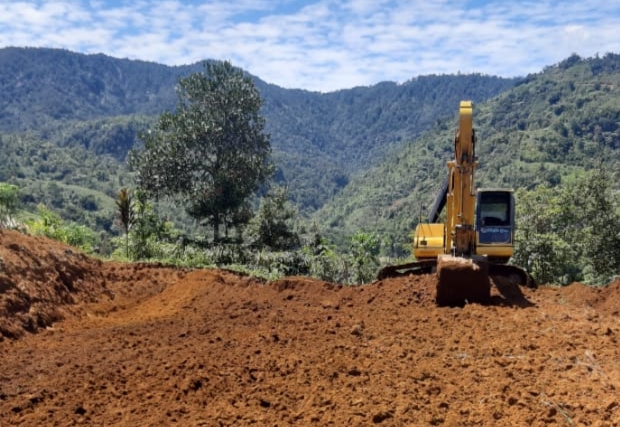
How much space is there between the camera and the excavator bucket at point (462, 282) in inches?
357

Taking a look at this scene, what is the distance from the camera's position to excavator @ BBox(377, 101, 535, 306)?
912cm

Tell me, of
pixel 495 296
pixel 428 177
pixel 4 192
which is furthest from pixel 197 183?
pixel 428 177

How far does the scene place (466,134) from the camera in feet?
31.4

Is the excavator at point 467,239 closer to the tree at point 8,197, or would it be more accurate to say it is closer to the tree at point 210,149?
the tree at point 8,197

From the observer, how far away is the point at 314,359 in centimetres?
658

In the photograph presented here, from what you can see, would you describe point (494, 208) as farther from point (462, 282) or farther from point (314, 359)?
point (314, 359)

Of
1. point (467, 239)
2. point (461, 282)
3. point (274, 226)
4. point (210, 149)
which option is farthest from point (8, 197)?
point (461, 282)

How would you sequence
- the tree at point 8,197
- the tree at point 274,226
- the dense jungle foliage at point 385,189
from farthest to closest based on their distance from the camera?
the tree at point 274,226 < the dense jungle foliage at point 385,189 < the tree at point 8,197

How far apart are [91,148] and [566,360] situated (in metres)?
176

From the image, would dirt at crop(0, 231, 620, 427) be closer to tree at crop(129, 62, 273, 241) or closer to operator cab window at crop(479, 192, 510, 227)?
operator cab window at crop(479, 192, 510, 227)

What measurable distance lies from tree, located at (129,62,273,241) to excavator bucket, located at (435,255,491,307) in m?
16.2

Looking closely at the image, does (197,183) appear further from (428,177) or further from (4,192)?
(428,177)

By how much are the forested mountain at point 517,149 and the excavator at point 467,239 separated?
54627mm

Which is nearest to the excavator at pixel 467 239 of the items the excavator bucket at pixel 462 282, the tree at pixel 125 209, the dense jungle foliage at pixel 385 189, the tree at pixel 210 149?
the excavator bucket at pixel 462 282
